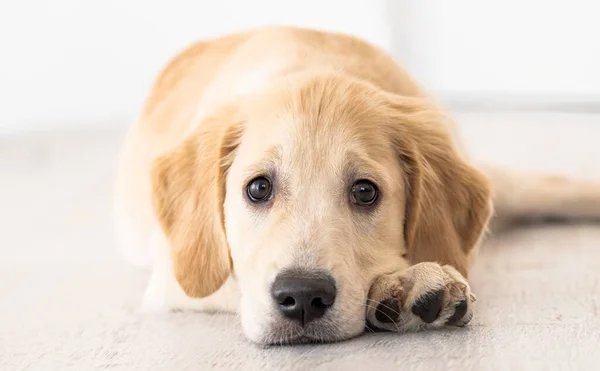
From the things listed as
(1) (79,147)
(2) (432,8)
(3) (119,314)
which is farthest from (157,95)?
(2) (432,8)

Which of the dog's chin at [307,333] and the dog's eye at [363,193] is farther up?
the dog's eye at [363,193]

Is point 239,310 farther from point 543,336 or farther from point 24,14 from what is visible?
point 24,14

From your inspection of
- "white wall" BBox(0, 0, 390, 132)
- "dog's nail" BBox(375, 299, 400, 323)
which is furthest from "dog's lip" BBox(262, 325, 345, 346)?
"white wall" BBox(0, 0, 390, 132)

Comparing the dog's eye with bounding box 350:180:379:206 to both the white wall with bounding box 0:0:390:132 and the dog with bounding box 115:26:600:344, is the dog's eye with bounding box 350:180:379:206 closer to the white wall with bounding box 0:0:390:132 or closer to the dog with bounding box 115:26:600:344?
the dog with bounding box 115:26:600:344

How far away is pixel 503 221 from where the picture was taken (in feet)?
12.4

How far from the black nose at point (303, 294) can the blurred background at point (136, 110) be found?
91 mm

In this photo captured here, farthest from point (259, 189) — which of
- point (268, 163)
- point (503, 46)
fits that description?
point (503, 46)

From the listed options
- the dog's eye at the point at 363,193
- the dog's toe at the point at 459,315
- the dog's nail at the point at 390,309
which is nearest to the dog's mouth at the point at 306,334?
the dog's nail at the point at 390,309

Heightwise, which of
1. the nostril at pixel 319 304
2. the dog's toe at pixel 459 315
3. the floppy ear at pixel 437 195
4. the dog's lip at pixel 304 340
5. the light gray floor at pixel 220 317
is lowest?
the light gray floor at pixel 220 317

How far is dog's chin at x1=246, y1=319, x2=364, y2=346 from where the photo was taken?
227cm

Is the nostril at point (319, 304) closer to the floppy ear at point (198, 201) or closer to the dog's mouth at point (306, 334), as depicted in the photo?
the dog's mouth at point (306, 334)

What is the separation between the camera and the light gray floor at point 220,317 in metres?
2.20

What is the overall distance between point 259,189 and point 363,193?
266mm

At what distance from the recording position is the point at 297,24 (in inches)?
285
